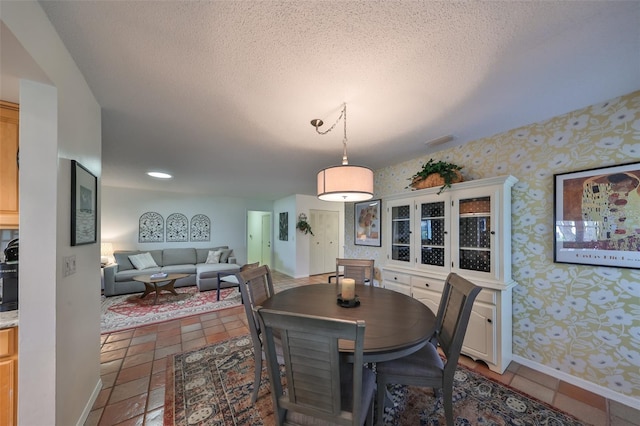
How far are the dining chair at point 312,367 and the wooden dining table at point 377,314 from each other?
16 cm

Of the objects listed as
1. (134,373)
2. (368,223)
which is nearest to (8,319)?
(134,373)

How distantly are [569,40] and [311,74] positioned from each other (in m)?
1.36

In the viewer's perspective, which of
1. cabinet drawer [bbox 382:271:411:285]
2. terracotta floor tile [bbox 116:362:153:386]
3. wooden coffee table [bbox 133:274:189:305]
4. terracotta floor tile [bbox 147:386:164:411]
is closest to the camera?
terracotta floor tile [bbox 147:386:164:411]

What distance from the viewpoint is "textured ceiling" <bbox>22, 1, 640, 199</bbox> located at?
105 centimetres

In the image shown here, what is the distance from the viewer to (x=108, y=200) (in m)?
5.13

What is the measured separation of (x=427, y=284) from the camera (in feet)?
8.23

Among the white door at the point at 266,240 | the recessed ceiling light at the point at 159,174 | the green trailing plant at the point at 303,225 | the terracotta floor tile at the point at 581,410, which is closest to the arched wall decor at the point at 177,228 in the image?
the recessed ceiling light at the point at 159,174

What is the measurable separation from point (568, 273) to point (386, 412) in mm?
1835

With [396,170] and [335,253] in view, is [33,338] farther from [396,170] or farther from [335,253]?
[335,253]

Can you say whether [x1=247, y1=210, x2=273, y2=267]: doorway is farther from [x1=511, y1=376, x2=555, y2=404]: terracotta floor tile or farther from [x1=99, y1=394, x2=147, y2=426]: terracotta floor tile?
[x1=511, y1=376, x2=555, y2=404]: terracotta floor tile

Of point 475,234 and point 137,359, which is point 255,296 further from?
point 475,234

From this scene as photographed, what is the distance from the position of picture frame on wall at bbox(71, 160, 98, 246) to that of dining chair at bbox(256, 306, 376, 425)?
49.7 inches

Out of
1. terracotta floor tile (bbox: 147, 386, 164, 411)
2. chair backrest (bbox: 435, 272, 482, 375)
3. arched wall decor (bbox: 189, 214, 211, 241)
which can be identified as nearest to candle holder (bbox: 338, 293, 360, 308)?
chair backrest (bbox: 435, 272, 482, 375)

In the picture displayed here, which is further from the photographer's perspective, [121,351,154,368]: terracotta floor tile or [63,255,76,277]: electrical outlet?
[121,351,154,368]: terracotta floor tile
